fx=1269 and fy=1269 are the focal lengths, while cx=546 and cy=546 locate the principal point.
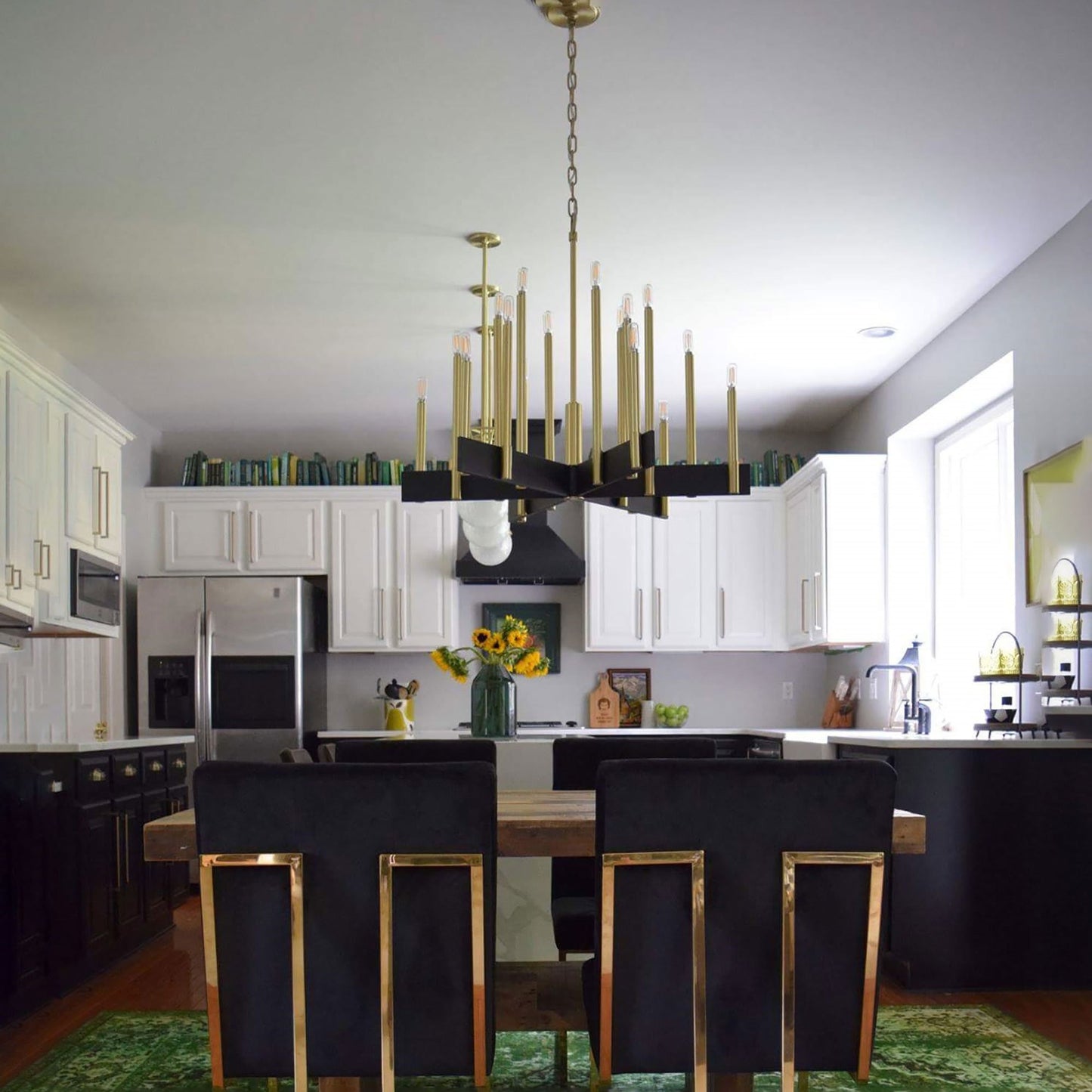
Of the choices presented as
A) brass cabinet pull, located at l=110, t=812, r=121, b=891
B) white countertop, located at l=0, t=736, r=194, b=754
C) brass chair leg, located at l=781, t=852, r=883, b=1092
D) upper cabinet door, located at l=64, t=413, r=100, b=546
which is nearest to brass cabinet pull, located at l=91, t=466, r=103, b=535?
→ upper cabinet door, located at l=64, t=413, r=100, b=546

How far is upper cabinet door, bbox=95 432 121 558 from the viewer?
222 inches

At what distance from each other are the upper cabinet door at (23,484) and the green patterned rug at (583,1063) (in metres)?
1.61

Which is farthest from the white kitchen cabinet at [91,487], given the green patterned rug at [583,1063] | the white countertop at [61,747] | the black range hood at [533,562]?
the green patterned rug at [583,1063]

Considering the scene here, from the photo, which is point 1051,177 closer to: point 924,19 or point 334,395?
point 924,19

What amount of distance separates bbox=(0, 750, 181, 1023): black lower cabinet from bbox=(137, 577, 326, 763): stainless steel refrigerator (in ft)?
5.40

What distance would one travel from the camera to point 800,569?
23.3ft

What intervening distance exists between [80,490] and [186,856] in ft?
10.6

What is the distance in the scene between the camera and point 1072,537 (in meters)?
4.28

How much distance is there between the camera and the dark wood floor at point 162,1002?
371 centimetres

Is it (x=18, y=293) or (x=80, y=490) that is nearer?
(x=18, y=293)

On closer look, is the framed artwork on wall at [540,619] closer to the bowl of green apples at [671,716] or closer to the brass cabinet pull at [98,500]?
→ the bowl of green apples at [671,716]

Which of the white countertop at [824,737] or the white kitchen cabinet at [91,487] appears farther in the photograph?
the white kitchen cabinet at [91,487]

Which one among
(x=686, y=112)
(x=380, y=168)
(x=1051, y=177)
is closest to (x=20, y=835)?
(x=380, y=168)

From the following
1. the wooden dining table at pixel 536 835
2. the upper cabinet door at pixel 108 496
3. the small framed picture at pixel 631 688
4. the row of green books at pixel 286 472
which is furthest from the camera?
the small framed picture at pixel 631 688
